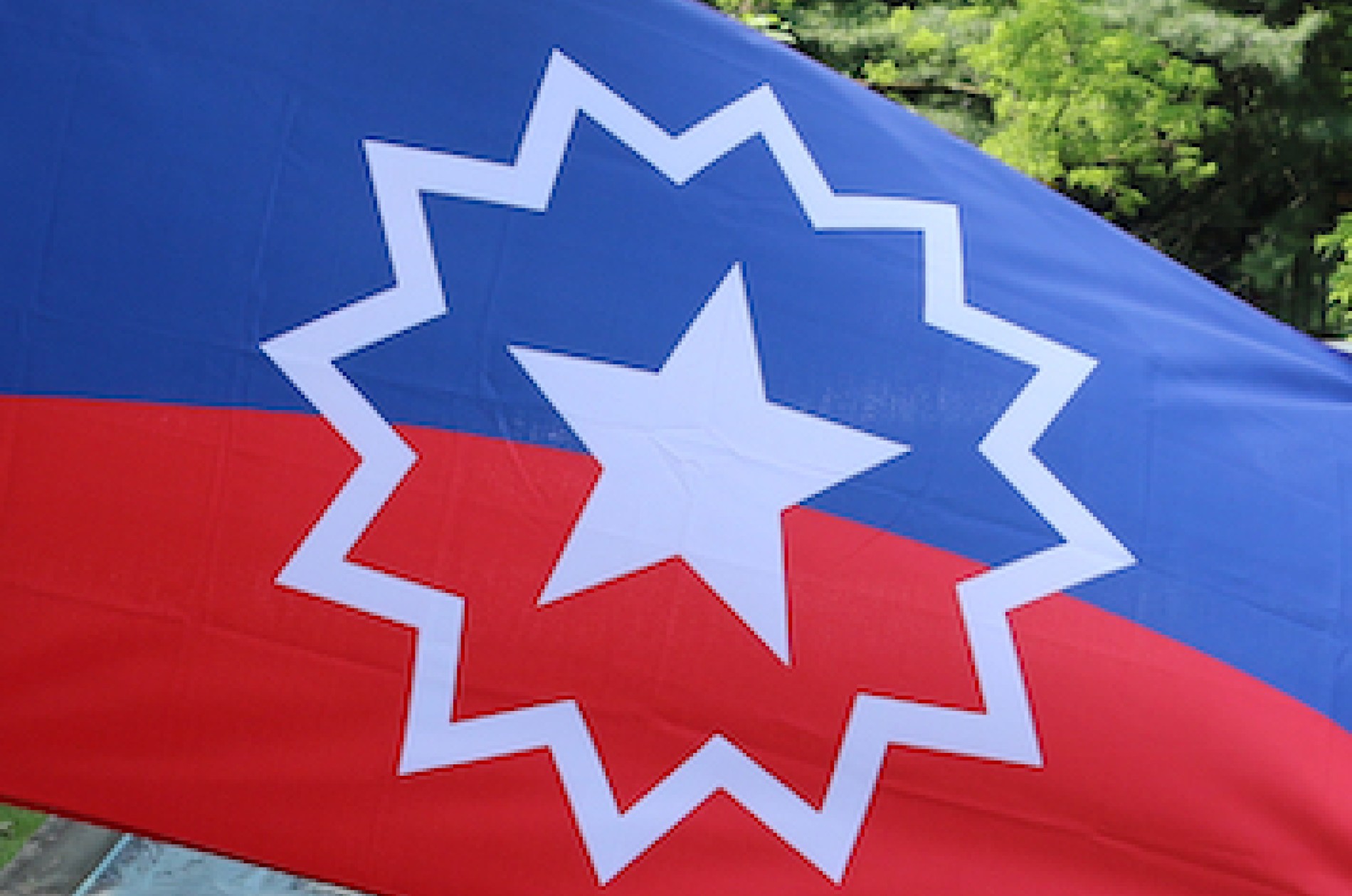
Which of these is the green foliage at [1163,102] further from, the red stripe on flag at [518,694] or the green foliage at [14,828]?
the red stripe on flag at [518,694]

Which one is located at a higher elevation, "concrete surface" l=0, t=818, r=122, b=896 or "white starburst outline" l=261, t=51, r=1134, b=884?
"white starburst outline" l=261, t=51, r=1134, b=884

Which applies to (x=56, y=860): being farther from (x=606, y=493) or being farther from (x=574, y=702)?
(x=606, y=493)

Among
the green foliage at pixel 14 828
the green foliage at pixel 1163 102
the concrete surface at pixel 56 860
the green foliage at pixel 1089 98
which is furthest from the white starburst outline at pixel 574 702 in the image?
the green foliage at pixel 1089 98

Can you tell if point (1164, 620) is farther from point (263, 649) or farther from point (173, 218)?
point (173, 218)

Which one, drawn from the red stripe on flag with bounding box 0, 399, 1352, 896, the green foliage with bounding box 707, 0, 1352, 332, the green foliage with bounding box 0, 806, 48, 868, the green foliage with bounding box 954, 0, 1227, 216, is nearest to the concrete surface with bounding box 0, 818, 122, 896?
the green foliage with bounding box 0, 806, 48, 868

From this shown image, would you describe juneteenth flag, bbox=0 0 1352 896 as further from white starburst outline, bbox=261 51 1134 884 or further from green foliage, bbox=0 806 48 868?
green foliage, bbox=0 806 48 868

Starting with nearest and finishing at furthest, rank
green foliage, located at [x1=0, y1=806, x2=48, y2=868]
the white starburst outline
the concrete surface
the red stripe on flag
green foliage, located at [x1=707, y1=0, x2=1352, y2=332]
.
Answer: the red stripe on flag < the white starburst outline < the concrete surface < green foliage, located at [x1=0, y1=806, x2=48, y2=868] < green foliage, located at [x1=707, y1=0, x2=1352, y2=332]

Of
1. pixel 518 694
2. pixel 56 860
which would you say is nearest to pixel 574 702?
pixel 518 694
